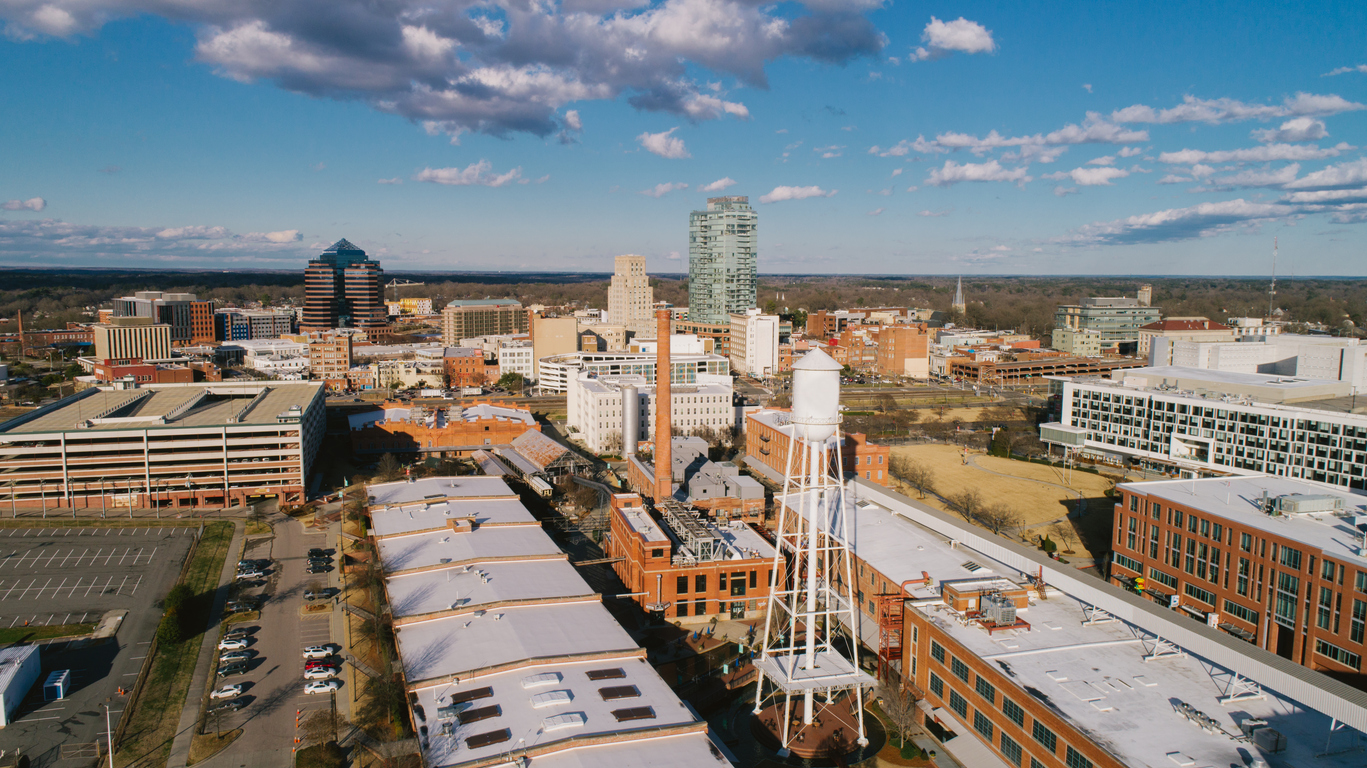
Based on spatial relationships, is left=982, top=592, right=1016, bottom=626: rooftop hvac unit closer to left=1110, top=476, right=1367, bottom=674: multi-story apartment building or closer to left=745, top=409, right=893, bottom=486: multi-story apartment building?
left=1110, top=476, right=1367, bottom=674: multi-story apartment building

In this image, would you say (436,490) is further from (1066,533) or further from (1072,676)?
(1066,533)

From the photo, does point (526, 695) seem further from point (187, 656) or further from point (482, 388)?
point (482, 388)

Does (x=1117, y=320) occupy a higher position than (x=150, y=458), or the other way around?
(x=1117, y=320)

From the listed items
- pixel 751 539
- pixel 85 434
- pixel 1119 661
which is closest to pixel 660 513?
pixel 751 539

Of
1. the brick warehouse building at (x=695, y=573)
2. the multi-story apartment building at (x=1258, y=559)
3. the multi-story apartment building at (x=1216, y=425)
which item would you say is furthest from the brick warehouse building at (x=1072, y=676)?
the multi-story apartment building at (x=1216, y=425)

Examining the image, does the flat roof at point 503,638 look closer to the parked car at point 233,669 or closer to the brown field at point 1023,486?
the parked car at point 233,669

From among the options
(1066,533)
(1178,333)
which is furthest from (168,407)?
(1178,333)
